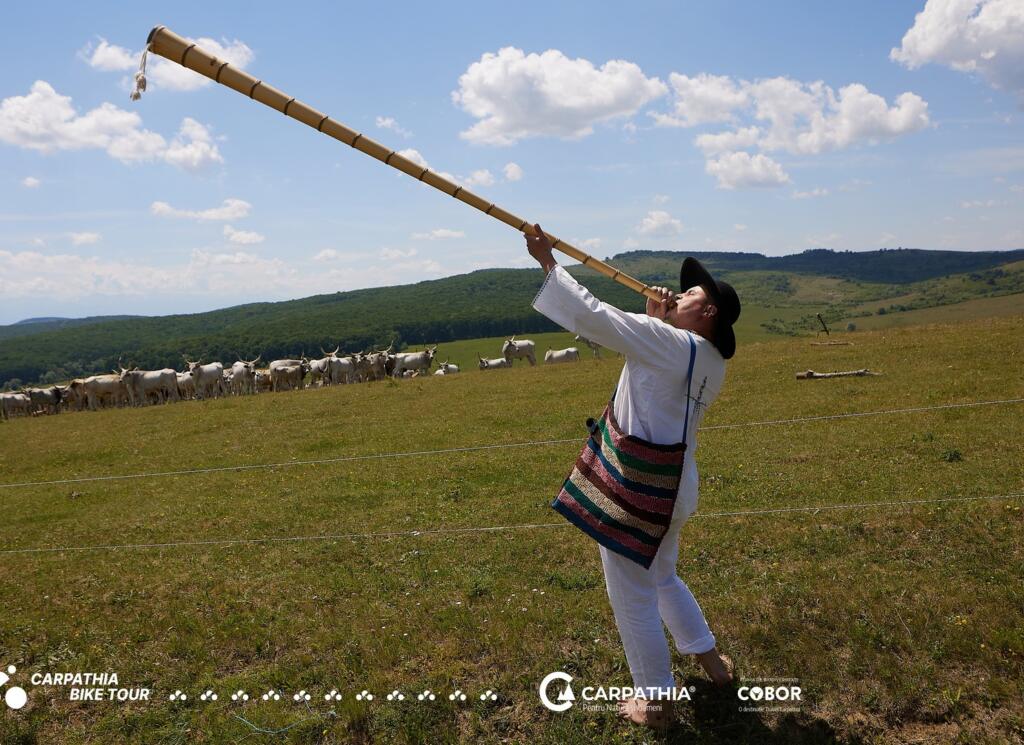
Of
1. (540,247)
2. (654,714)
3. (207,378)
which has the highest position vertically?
(540,247)

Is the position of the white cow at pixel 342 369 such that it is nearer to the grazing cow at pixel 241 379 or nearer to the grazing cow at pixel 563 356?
the grazing cow at pixel 241 379

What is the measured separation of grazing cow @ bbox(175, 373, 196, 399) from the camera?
35031mm

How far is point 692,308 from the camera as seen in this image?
12.1 feet

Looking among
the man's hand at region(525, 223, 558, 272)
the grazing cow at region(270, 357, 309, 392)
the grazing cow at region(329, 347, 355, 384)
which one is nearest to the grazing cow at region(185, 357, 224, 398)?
the grazing cow at region(270, 357, 309, 392)

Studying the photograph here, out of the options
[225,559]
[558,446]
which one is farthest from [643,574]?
[558,446]

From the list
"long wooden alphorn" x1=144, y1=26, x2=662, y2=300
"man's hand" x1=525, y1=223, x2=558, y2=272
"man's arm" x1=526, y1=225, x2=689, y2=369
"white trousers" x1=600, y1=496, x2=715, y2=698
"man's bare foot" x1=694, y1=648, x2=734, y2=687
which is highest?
"long wooden alphorn" x1=144, y1=26, x2=662, y2=300

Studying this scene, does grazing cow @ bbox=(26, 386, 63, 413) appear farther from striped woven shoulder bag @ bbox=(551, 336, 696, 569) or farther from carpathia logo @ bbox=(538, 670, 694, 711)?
striped woven shoulder bag @ bbox=(551, 336, 696, 569)

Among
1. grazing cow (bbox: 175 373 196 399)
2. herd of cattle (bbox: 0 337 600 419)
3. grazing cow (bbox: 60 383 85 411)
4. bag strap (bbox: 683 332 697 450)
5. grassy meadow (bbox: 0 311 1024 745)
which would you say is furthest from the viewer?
grazing cow (bbox: 175 373 196 399)

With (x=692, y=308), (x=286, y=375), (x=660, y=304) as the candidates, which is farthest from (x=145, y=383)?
(x=692, y=308)

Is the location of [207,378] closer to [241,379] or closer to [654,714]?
[241,379]

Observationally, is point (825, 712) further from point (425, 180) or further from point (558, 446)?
point (558, 446)

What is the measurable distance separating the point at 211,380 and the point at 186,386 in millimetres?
1428

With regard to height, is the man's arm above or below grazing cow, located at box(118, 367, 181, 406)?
above

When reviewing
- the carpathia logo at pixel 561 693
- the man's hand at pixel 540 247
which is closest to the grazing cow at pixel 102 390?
the carpathia logo at pixel 561 693
